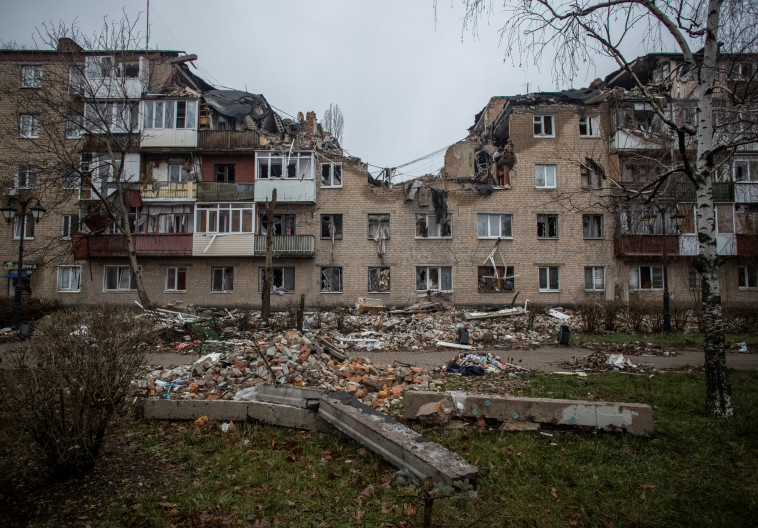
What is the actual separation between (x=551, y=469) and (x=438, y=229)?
74.3 ft

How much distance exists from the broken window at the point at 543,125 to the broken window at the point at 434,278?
10842 mm

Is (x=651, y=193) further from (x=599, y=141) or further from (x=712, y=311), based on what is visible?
(x=599, y=141)

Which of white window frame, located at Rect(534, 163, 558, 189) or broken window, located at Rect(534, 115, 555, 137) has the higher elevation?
broken window, located at Rect(534, 115, 555, 137)

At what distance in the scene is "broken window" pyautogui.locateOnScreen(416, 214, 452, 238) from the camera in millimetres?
26234

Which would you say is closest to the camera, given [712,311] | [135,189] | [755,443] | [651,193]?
[755,443]

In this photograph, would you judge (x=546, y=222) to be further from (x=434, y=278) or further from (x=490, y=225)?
(x=434, y=278)

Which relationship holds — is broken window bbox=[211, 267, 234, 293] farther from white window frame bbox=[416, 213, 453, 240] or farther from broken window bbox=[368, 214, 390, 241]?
white window frame bbox=[416, 213, 453, 240]

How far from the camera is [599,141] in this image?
1037 inches

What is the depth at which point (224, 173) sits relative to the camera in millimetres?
27219

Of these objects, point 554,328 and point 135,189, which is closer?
point 554,328

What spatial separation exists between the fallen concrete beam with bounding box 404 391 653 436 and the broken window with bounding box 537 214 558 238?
2274 cm

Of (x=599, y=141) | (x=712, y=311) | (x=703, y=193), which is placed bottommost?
(x=712, y=311)

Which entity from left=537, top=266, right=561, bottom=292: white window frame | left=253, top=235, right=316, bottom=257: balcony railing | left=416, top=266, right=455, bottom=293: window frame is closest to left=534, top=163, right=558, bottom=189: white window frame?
left=537, top=266, right=561, bottom=292: white window frame

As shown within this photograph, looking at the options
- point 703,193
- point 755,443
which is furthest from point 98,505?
point 703,193
